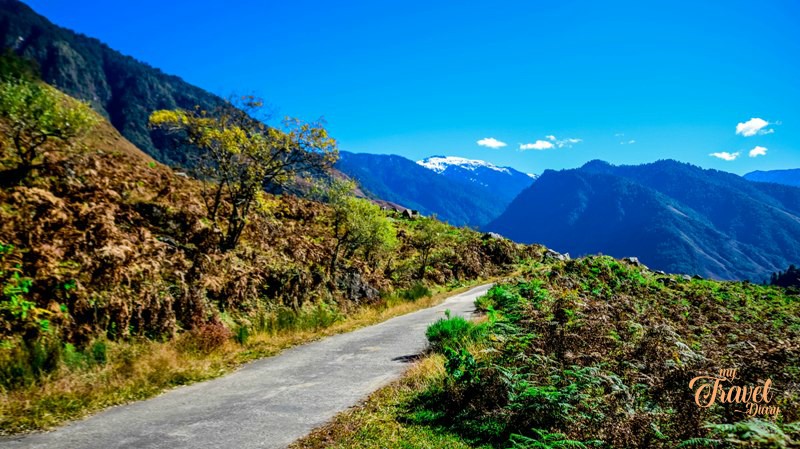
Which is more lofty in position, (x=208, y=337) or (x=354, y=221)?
(x=354, y=221)

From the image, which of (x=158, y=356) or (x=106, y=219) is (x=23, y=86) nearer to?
(x=106, y=219)

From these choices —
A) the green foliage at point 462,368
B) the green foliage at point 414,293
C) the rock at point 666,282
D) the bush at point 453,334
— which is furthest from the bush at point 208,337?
the rock at point 666,282

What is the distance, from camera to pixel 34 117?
15336mm

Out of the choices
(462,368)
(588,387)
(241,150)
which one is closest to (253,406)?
(462,368)

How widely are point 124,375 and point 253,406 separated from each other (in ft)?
11.0

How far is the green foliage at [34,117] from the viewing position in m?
15.0

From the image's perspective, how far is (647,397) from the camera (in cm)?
736

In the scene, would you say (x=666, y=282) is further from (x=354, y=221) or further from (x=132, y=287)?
(x=132, y=287)

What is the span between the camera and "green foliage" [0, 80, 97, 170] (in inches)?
589

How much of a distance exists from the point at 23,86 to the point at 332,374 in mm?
15296

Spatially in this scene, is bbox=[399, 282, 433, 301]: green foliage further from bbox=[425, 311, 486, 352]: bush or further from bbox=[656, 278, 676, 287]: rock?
bbox=[656, 278, 676, 287]: rock

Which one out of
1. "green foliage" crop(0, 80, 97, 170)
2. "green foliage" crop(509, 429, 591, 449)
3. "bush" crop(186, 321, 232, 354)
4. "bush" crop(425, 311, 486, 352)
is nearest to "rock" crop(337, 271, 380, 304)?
"bush" crop(186, 321, 232, 354)

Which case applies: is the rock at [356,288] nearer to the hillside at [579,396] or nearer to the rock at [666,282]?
the hillside at [579,396]

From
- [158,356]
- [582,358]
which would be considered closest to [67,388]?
[158,356]
